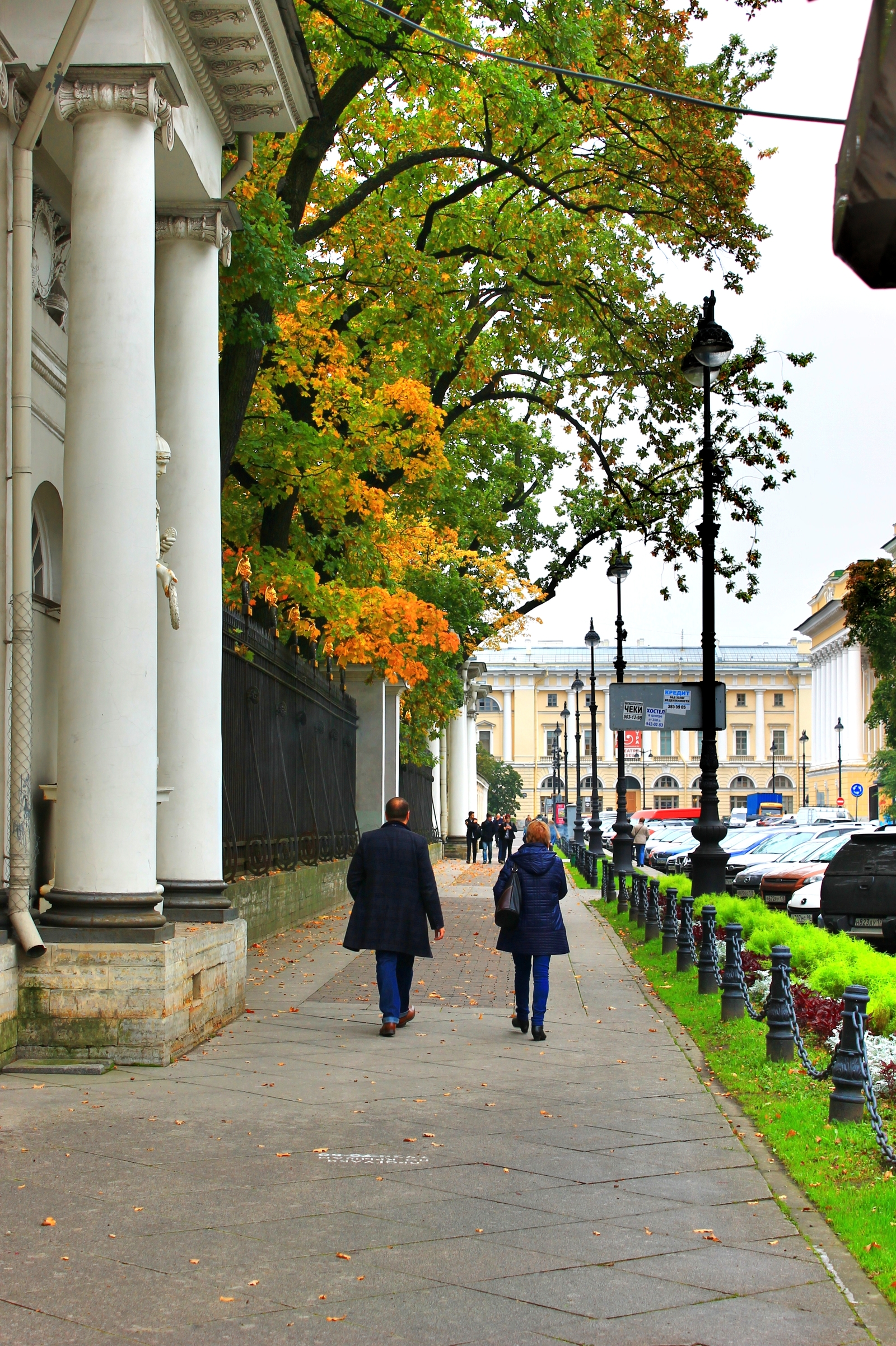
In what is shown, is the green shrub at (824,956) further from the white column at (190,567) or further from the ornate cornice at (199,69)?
the ornate cornice at (199,69)

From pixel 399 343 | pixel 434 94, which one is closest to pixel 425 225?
pixel 399 343

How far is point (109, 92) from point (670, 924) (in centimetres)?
1159

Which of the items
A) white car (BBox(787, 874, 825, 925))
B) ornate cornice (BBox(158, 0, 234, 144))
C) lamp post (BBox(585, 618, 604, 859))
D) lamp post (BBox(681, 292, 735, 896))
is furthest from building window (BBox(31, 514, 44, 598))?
lamp post (BBox(585, 618, 604, 859))

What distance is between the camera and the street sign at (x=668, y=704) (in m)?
17.1

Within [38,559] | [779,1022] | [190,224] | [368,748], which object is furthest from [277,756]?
[368,748]

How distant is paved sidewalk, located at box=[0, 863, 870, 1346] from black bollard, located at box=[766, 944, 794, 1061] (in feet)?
1.91

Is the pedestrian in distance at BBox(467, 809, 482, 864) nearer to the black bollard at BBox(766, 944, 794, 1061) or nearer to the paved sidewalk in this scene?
the paved sidewalk

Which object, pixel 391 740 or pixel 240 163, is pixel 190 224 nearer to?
pixel 240 163

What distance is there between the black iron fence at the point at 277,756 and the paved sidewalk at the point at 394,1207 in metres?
5.79

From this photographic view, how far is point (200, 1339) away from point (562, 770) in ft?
467

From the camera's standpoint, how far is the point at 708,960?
13.0 metres

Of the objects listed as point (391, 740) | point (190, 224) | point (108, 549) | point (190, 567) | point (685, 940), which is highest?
point (190, 224)

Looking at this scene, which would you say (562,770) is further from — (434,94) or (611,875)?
(434,94)

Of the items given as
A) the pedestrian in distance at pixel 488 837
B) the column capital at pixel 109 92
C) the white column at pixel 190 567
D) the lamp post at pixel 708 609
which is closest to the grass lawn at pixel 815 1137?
the white column at pixel 190 567
